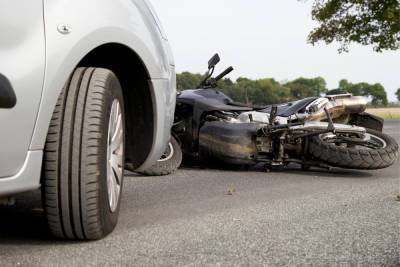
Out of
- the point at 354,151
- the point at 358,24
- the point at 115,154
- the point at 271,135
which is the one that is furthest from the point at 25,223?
the point at 358,24

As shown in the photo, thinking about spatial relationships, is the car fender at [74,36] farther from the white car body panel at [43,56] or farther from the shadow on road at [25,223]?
the shadow on road at [25,223]

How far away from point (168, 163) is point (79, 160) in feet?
11.8

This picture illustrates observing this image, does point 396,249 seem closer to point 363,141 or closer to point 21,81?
point 21,81

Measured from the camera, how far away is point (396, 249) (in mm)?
2936

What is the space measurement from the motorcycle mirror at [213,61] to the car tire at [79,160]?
12.8 feet

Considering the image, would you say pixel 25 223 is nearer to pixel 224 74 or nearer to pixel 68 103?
pixel 68 103

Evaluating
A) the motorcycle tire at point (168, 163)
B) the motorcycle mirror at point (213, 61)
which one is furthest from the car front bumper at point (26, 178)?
the motorcycle mirror at point (213, 61)

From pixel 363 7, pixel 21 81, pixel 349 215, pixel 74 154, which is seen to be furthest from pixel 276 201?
pixel 363 7

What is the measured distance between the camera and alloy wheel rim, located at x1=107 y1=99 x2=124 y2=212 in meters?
3.24

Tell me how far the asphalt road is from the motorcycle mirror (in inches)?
72.8

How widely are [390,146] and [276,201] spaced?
7.56ft

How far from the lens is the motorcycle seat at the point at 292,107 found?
690 cm

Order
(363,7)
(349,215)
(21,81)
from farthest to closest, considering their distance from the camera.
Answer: (363,7) → (349,215) → (21,81)

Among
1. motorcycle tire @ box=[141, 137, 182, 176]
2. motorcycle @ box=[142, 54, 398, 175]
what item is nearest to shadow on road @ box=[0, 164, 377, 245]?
motorcycle tire @ box=[141, 137, 182, 176]
